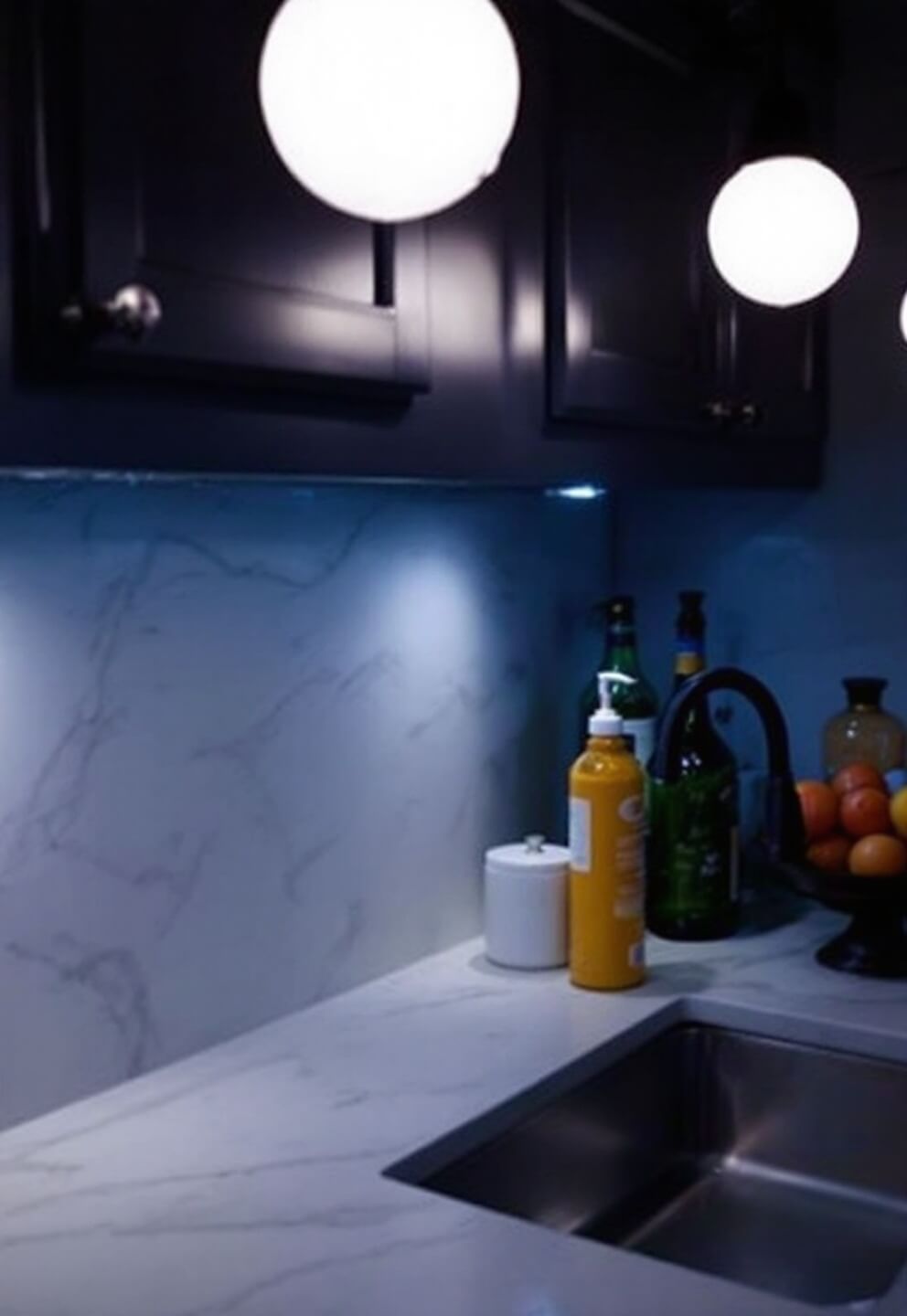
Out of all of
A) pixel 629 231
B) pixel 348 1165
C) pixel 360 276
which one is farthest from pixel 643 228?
pixel 348 1165

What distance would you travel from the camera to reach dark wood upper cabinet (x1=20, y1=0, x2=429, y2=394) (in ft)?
2.62

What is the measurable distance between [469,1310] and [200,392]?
578 mm

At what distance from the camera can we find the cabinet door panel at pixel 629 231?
124 cm

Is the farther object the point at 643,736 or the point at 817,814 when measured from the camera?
the point at 643,736

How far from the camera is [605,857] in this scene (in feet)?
A: 4.91

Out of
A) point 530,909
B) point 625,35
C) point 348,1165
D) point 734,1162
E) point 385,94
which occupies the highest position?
point 625,35

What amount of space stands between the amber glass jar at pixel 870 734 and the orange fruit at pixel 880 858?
0.27 m

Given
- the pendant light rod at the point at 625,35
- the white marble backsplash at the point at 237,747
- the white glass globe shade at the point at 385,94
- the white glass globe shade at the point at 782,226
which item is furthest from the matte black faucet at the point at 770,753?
the white glass globe shade at the point at 385,94

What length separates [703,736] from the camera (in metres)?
1.70

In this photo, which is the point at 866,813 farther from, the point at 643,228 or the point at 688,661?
the point at 643,228

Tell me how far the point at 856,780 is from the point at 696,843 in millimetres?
185

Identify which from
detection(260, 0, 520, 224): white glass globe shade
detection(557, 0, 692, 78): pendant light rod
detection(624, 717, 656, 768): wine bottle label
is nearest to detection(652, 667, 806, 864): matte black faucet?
detection(624, 717, 656, 768): wine bottle label

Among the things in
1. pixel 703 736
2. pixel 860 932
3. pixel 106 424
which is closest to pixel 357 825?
pixel 703 736

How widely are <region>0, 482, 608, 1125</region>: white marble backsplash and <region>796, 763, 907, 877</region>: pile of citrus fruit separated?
0.36 meters
